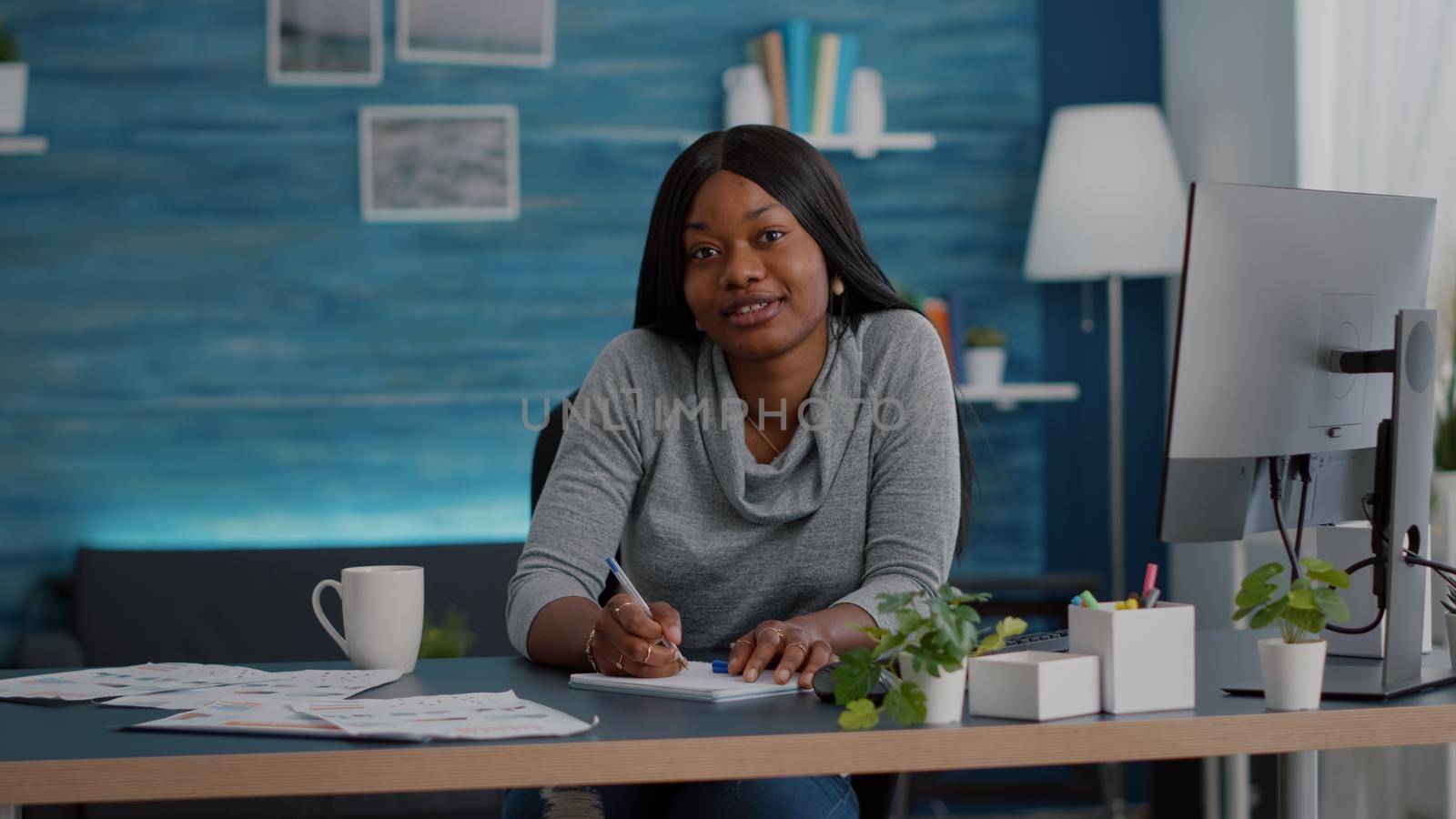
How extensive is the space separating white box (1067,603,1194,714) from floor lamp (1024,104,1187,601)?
230 centimetres

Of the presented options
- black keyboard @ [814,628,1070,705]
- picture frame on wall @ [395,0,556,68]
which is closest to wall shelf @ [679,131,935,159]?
picture frame on wall @ [395,0,556,68]

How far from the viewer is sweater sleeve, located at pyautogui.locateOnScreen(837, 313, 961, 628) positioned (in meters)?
1.54

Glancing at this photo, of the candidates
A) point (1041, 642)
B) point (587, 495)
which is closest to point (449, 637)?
point (587, 495)

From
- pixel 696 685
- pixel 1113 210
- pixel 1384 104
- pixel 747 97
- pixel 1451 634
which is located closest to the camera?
pixel 696 685

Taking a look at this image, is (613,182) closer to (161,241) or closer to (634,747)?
(161,241)

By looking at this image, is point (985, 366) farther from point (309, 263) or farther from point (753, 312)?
point (753, 312)

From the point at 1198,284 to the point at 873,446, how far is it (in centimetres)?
54

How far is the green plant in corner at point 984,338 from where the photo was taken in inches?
136

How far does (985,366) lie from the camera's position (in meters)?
3.46

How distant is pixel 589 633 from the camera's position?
4.52ft

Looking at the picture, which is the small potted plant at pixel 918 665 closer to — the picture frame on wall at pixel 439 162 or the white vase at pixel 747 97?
the white vase at pixel 747 97

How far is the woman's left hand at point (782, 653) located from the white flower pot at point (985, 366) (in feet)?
7.34

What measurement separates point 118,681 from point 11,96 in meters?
2.35

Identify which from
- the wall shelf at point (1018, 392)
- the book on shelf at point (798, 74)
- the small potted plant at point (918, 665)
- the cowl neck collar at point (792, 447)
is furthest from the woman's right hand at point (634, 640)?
the book on shelf at point (798, 74)
